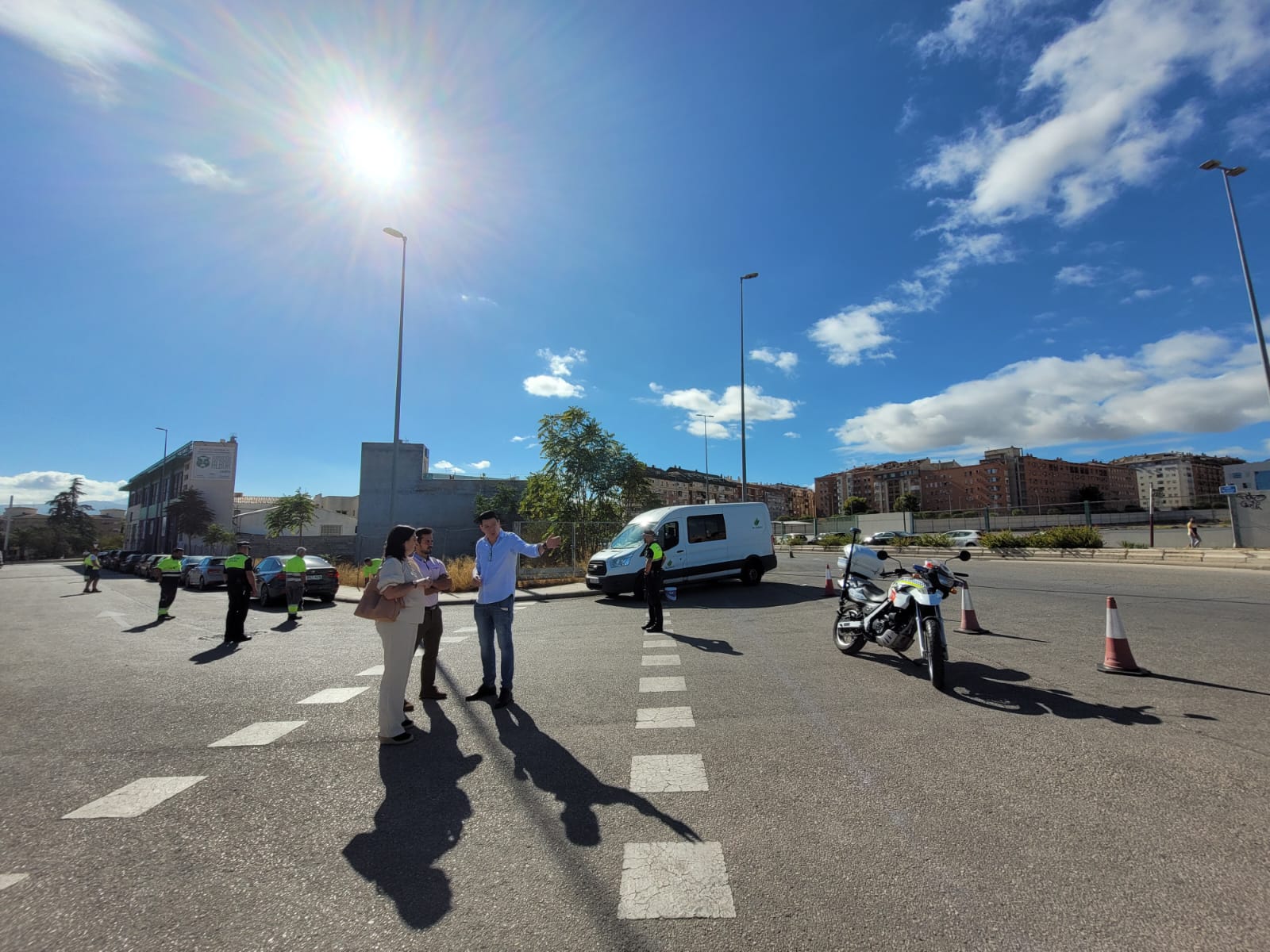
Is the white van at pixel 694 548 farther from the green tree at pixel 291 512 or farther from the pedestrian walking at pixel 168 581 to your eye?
the green tree at pixel 291 512

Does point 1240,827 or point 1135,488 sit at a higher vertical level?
point 1135,488

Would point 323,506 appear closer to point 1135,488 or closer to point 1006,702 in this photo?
point 1006,702

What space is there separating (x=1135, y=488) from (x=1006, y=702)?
207 metres

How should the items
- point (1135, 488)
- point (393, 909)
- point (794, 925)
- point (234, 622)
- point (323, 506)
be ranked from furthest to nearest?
point (1135, 488) < point (323, 506) < point (234, 622) < point (393, 909) < point (794, 925)

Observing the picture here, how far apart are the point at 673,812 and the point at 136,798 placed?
3244 mm

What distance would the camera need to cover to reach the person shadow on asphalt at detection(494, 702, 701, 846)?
306cm

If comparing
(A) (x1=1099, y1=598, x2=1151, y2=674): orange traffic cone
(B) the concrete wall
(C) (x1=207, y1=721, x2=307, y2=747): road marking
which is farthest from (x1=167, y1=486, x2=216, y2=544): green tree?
(A) (x1=1099, y1=598, x2=1151, y2=674): orange traffic cone

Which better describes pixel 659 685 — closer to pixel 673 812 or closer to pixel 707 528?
pixel 673 812

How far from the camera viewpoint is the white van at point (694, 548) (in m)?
14.2

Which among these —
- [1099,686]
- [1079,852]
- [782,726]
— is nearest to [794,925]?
[1079,852]

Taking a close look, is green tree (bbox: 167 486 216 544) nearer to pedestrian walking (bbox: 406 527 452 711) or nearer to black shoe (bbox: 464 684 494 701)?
pedestrian walking (bbox: 406 527 452 711)

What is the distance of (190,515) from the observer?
5797 cm

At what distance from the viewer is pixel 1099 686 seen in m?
5.51

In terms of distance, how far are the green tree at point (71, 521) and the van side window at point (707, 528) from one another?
107448mm
